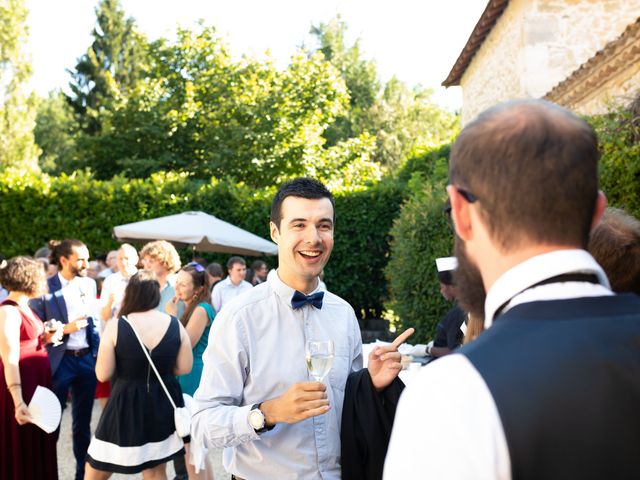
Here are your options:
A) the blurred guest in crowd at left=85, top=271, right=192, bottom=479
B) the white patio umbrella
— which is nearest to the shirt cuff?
the blurred guest in crowd at left=85, top=271, right=192, bottom=479

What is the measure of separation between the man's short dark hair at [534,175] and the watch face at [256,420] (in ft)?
5.06

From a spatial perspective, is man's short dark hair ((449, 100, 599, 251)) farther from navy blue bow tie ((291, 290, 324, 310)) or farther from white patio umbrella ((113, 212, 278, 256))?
white patio umbrella ((113, 212, 278, 256))

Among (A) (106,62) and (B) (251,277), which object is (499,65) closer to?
(B) (251,277)

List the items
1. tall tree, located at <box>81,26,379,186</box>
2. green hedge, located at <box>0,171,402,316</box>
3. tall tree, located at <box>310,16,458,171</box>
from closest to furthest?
1. green hedge, located at <box>0,171,402,316</box>
2. tall tree, located at <box>81,26,379,186</box>
3. tall tree, located at <box>310,16,458,171</box>

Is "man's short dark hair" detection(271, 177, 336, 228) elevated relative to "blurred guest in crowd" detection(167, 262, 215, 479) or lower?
elevated

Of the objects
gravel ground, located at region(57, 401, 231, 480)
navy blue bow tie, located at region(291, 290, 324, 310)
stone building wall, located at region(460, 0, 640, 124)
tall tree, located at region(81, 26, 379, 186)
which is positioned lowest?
gravel ground, located at region(57, 401, 231, 480)

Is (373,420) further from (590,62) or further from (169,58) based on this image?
(169,58)

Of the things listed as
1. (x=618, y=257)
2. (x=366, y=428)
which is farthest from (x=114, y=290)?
(x=618, y=257)

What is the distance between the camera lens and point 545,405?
1.01 metres

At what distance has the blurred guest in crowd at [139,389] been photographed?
4695 millimetres

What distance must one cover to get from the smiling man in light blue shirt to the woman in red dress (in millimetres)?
3102

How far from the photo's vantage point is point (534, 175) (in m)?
1.15

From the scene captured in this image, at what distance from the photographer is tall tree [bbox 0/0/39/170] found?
30844 mm

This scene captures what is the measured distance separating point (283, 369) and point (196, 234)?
9033 mm
